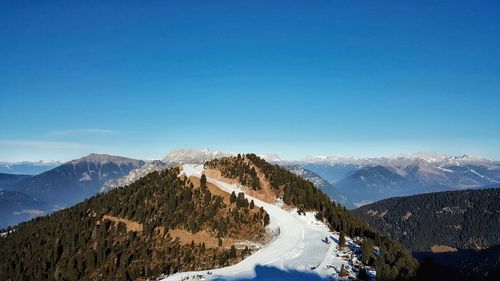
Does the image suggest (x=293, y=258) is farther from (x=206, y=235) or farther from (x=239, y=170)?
(x=239, y=170)

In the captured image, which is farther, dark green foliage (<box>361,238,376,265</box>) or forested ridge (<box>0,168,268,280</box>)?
forested ridge (<box>0,168,268,280</box>)

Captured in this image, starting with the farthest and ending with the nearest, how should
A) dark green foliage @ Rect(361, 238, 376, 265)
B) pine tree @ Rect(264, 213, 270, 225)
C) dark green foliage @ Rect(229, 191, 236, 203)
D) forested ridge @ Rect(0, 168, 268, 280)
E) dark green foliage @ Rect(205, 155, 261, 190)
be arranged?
1. dark green foliage @ Rect(205, 155, 261, 190)
2. dark green foliage @ Rect(229, 191, 236, 203)
3. pine tree @ Rect(264, 213, 270, 225)
4. forested ridge @ Rect(0, 168, 268, 280)
5. dark green foliage @ Rect(361, 238, 376, 265)

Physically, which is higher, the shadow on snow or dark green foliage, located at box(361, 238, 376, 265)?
dark green foliage, located at box(361, 238, 376, 265)

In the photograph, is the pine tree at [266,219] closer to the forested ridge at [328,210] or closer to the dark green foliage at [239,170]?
the forested ridge at [328,210]

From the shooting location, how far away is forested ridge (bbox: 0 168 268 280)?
79.8 metres

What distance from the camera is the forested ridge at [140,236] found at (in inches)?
3140

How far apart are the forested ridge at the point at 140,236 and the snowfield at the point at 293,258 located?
465cm

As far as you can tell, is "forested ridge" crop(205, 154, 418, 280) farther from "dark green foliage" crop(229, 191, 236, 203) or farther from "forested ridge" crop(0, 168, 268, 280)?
"forested ridge" crop(0, 168, 268, 280)

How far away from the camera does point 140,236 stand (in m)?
91.7

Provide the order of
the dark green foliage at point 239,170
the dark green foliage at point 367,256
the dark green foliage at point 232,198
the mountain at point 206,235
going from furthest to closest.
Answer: the dark green foliage at point 239,170, the dark green foliage at point 232,198, the mountain at point 206,235, the dark green foliage at point 367,256

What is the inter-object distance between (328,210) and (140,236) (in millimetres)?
41521

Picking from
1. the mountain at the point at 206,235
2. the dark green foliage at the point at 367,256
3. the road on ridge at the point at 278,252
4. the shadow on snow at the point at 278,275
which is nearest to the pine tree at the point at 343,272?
the mountain at the point at 206,235

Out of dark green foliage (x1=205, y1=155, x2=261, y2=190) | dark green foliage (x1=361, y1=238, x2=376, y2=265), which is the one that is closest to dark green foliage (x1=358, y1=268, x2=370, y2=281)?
dark green foliage (x1=361, y1=238, x2=376, y2=265)

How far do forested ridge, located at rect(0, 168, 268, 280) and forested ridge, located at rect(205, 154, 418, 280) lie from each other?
1354 cm
